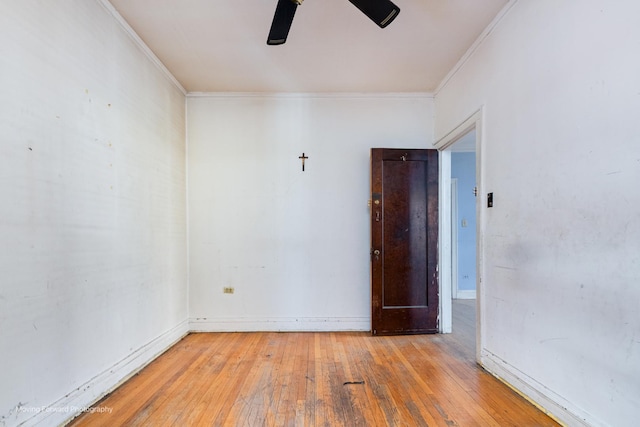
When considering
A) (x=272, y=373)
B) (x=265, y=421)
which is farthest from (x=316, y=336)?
(x=265, y=421)

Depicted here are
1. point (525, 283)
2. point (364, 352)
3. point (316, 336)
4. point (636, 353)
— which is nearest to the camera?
point (636, 353)

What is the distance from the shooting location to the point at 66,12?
1.82 meters

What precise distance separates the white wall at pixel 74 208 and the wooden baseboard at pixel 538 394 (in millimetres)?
2749

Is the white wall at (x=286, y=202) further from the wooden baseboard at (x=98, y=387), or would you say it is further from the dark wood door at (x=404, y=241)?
the wooden baseboard at (x=98, y=387)

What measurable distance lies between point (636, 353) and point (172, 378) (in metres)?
2.74

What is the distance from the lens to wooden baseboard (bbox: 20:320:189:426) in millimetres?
1661

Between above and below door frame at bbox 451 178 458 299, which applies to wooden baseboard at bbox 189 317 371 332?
below

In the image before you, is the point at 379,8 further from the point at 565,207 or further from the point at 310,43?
the point at 565,207

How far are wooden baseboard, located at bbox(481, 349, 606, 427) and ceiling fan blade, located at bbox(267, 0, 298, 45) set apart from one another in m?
2.63

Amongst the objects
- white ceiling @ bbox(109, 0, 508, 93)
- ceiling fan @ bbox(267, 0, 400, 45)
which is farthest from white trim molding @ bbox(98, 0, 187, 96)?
ceiling fan @ bbox(267, 0, 400, 45)

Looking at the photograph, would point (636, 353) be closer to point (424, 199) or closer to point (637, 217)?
point (637, 217)

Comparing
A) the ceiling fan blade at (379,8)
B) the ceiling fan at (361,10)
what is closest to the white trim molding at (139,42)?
the ceiling fan at (361,10)

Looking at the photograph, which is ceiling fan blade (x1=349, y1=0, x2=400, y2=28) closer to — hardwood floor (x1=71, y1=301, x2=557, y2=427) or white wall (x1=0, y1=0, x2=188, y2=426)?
white wall (x1=0, y1=0, x2=188, y2=426)

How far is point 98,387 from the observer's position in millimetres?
2027
